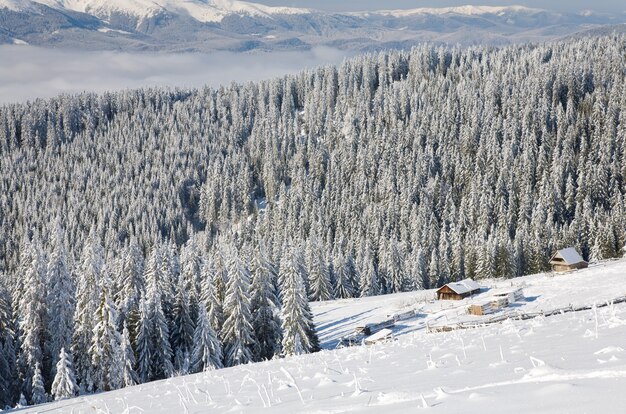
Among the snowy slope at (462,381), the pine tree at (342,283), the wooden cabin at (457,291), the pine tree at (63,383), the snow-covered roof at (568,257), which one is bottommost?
the pine tree at (342,283)

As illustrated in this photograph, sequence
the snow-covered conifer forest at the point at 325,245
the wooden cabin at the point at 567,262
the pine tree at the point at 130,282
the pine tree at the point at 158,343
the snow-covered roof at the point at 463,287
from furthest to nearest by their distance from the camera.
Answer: the wooden cabin at the point at 567,262 → the snow-covered roof at the point at 463,287 → the pine tree at the point at 130,282 → the pine tree at the point at 158,343 → the snow-covered conifer forest at the point at 325,245

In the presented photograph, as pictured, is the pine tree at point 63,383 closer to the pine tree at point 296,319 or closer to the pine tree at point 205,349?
the pine tree at point 205,349

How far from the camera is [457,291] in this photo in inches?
2591

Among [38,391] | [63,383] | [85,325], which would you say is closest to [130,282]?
[85,325]

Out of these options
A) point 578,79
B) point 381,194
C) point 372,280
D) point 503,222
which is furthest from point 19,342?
point 578,79

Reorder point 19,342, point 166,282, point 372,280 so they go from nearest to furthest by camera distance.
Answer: point 19,342, point 166,282, point 372,280

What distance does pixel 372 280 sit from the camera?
322 ft

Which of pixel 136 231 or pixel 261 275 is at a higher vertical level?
pixel 261 275

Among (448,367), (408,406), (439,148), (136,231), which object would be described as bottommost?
(136,231)

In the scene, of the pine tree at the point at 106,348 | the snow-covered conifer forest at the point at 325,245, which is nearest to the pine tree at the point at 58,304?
the snow-covered conifer forest at the point at 325,245

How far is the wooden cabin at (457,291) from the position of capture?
65.8m

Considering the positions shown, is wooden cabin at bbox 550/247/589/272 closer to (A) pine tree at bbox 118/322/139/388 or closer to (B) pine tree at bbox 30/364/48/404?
(A) pine tree at bbox 118/322/139/388

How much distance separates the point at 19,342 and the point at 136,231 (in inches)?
5843

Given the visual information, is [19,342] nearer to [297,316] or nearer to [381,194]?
[297,316]
